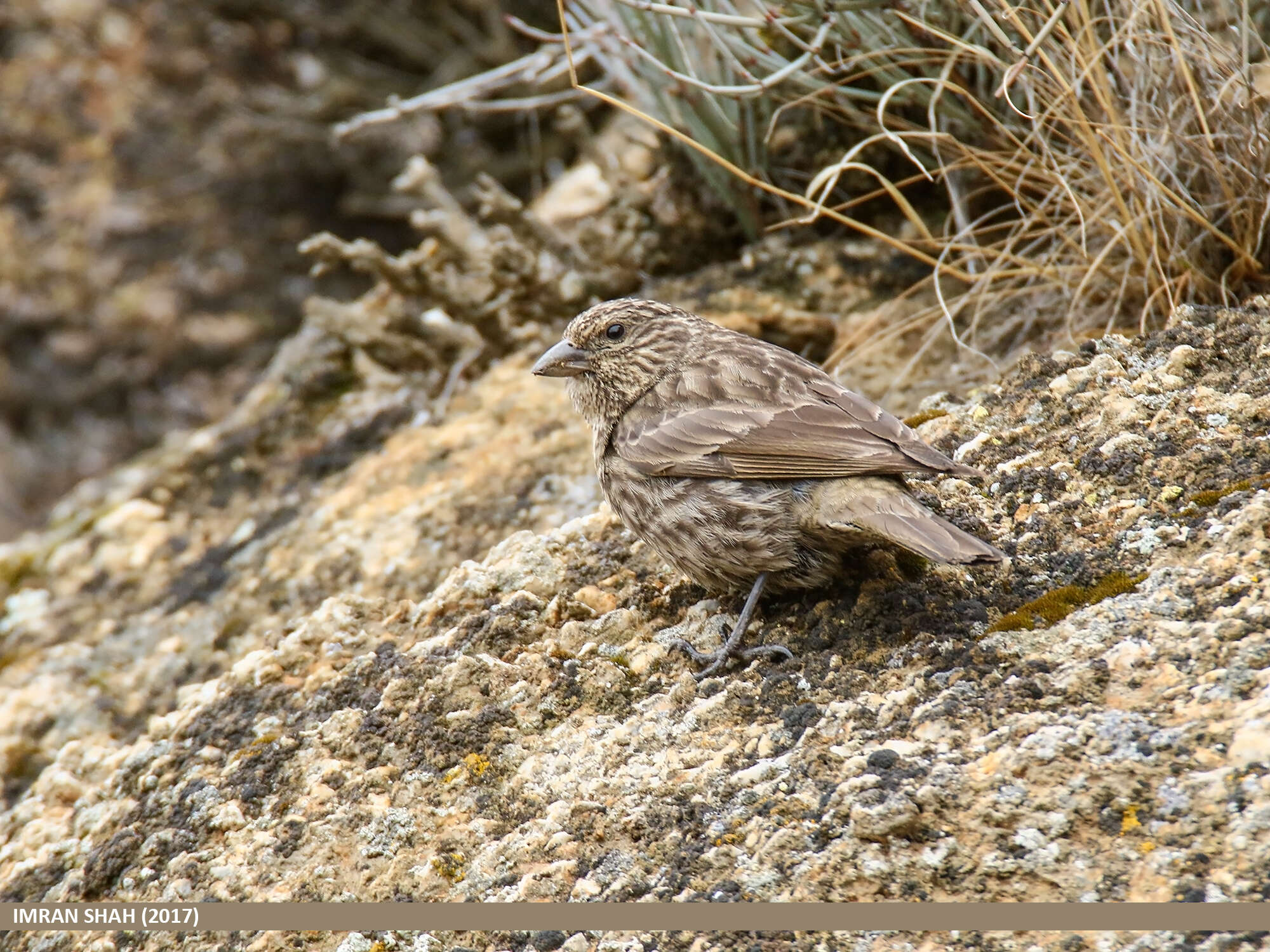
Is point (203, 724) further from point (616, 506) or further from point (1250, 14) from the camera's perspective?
point (1250, 14)

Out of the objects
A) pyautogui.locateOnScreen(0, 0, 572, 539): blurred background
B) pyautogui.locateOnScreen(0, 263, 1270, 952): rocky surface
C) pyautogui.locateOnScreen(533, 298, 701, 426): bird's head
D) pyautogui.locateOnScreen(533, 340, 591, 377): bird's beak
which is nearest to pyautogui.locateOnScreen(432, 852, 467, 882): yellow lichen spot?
pyautogui.locateOnScreen(0, 263, 1270, 952): rocky surface

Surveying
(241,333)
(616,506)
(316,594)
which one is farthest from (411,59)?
(616,506)

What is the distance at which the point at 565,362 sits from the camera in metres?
3.91

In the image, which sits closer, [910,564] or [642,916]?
[642,916]

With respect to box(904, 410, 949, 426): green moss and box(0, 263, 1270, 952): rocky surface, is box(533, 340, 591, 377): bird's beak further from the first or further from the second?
box(904, 410, 949, 426): green moss

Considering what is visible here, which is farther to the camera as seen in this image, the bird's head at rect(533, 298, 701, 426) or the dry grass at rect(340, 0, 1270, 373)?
the bird's head at rect(533, 298, 701, 426)

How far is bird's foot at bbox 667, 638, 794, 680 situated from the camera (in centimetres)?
301

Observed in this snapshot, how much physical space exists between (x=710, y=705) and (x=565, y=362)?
4.77 ft

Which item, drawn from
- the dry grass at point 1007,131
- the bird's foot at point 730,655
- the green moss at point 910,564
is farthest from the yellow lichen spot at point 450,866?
the dry grass at point 1007,131

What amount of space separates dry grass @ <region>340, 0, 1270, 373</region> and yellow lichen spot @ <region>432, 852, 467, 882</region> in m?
2.22

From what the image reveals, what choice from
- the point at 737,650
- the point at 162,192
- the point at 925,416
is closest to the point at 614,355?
the point at 925,416

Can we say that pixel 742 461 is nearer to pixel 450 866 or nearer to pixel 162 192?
pixel 450 866

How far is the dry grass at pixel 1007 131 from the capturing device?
363 cm

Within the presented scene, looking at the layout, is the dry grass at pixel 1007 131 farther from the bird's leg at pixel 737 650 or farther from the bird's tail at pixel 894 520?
the bird's leg at pixel 737 650
